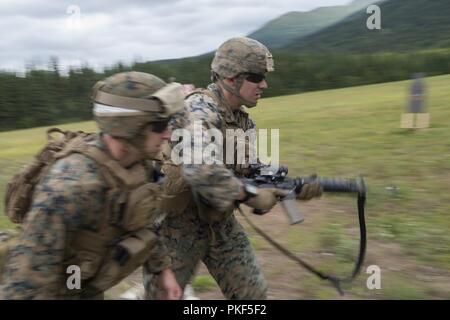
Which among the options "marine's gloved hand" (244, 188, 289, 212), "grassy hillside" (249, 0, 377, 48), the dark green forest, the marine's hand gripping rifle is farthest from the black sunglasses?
"grassy hillside" (249, 0, 377, 48)

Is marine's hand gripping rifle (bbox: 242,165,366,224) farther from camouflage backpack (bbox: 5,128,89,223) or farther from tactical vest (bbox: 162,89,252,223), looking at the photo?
camouflage backpack (bbox: 5,128,89,223)

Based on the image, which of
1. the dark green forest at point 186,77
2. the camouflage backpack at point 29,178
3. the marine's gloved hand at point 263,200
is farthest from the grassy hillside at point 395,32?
the camouflage backpack at point 29,178

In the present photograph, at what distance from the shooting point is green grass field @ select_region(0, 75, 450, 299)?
4.80 m

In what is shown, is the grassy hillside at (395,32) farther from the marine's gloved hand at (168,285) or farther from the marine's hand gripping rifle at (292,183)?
the marine's gloved hand at (168,285)

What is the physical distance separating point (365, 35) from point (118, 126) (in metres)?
78.7

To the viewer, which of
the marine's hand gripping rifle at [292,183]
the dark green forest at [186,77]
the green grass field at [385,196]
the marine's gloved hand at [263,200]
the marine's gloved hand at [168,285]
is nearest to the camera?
the marine's gloved hand at [168,285]

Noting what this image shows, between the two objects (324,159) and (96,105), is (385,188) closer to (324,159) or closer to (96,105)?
(324,159)

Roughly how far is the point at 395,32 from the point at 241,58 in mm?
73866

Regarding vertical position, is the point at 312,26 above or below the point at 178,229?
above

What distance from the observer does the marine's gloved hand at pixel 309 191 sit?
328 centimetres

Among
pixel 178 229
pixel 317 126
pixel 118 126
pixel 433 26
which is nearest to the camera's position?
pixel 118 126
